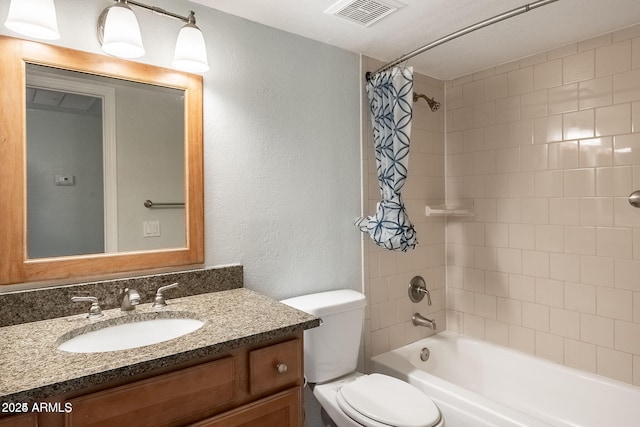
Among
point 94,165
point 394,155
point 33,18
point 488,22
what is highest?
point 488,22

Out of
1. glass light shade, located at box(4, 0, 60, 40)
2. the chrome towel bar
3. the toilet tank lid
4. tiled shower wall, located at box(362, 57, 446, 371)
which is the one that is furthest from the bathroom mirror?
tiled shower wall, located at box(362, 57, 446, 371)

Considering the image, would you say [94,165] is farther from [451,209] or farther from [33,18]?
[451,209]

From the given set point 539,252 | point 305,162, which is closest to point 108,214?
point 305,162

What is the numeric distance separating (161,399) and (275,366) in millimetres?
344

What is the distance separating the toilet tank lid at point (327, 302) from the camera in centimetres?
175

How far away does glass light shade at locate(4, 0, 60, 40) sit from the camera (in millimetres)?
1153

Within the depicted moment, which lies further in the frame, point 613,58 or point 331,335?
point 613,58

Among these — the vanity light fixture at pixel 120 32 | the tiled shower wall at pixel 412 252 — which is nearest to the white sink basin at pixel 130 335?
the vanity light fixture at pixel 120 32

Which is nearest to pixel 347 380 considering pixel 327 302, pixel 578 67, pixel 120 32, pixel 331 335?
pixel 331 335

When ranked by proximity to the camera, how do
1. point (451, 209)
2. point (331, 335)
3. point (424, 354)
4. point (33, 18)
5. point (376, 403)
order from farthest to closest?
point (451, 209) < point (424, 354) < point (331, 335) < point (376, 403) < point (33, 18)

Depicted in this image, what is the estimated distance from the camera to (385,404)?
160 centimetres

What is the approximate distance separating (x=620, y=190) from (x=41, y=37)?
2.54 meters

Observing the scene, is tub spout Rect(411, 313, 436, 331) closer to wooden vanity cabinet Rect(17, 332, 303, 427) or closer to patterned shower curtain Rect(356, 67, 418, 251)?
patterned shower curtain Rect(356, 67, 418, 251)

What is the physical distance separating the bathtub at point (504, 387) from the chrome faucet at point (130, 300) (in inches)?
53.1
